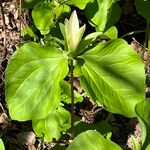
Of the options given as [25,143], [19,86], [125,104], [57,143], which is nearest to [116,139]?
[57,143]

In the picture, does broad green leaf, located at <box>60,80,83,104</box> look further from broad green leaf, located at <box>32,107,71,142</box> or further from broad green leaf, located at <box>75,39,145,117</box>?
broad green leaf, located at <box>75,39,145,117</box>

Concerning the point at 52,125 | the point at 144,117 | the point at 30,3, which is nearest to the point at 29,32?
the point at 30,3

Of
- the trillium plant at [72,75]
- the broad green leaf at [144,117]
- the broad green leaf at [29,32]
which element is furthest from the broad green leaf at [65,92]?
the broad green leaf at [144,117]

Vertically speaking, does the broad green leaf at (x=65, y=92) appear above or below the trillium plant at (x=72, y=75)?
below

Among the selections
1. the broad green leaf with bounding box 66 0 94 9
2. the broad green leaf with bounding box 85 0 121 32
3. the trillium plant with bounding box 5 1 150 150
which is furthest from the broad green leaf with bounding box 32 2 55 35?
the trillium plant with bounding box 5 1 150 150

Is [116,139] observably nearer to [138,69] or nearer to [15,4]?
[138,69]

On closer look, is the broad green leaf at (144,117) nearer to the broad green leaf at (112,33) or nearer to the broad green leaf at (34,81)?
the broad green leaf at (34,81)

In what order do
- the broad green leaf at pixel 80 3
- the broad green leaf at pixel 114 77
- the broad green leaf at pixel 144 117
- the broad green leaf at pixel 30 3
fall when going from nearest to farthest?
the broad green leaf at pixel 144 117
the broad green leaf at pixel 114 77
the broad green leaf at pixel 80 3
the broad green leaf at pixel 30 3

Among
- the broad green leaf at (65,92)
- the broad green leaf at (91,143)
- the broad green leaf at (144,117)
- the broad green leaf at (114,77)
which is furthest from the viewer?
the broad green leaf at (65,92)
